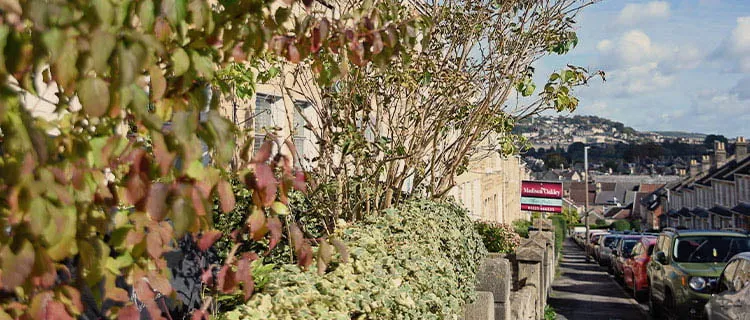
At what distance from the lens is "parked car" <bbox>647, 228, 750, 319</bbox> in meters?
13.9

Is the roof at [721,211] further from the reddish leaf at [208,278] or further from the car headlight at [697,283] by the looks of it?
the reddish leaf at [208,278]

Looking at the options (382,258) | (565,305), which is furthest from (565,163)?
(382,258)

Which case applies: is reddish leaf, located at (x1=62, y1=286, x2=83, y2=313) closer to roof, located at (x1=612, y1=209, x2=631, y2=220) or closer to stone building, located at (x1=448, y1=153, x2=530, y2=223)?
stone building, located at (x1=448, y1=153, x2=530, y2=223)

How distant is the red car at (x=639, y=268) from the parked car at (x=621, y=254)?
79.1 inches

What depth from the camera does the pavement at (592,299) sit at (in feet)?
57.1

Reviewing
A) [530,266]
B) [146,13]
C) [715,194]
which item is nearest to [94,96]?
[146,13]

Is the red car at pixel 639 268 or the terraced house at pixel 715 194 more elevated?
the terraced house at pixel 715 194

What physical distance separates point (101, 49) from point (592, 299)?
19879 mm

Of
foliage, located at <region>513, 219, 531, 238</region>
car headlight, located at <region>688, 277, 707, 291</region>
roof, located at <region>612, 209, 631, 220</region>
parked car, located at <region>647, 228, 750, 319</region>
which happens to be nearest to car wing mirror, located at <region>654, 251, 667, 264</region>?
parked car, located at <region>647, 228, 750, 319</region>

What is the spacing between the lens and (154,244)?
2.38 metres

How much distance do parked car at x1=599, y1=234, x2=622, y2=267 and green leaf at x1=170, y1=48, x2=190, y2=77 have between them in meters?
29.7

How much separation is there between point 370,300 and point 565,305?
14819 mm

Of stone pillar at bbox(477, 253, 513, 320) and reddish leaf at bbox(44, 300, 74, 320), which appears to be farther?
stone pillar at bbox(477, 253, 513, 320)

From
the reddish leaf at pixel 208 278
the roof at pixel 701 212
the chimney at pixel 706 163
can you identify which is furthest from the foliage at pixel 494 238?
the chimney at pixel 706 163
